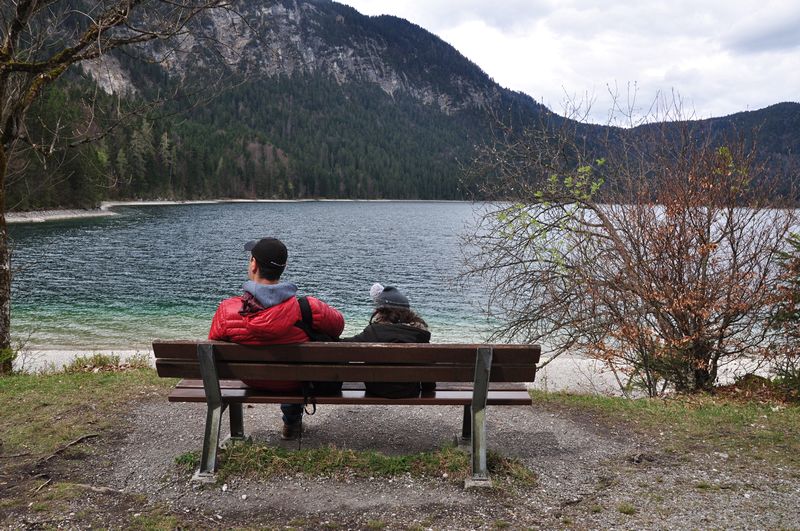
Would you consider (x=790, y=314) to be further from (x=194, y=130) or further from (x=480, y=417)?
(x=194, y=130)

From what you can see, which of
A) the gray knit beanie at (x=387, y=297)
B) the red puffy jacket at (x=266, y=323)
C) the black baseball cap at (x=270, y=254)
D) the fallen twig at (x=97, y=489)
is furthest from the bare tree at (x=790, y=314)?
the fallen twig at (x=97, y=489)

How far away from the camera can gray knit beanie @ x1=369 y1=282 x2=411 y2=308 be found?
472 cm

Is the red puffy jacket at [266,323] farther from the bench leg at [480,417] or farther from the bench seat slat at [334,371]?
the bench leg at [480,417]

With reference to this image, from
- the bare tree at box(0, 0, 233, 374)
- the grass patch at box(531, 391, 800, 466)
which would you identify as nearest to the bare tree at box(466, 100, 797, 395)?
the grass patch at box(531, 391, 800, 466)

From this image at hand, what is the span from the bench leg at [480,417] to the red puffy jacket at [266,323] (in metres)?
1.27

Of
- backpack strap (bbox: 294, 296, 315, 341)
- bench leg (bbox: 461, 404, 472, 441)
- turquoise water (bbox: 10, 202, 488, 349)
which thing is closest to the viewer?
backpack strap (bbox: 294, 296, 315, 341)

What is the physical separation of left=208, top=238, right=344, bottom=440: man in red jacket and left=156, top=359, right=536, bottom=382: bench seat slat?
209 millimetres

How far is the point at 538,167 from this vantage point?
10836 millimetres

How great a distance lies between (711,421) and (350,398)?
13.7 feet

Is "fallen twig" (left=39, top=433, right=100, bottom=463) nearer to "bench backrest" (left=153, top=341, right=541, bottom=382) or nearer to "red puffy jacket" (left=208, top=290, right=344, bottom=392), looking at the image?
"bench backrest" (left=153, top=341, right=541, bottom=382)

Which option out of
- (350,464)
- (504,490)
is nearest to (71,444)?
(350,464)

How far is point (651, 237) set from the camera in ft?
29.2

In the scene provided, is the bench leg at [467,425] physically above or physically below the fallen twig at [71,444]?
above

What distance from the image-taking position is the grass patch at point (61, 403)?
541cm
